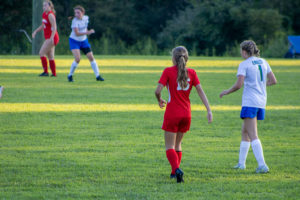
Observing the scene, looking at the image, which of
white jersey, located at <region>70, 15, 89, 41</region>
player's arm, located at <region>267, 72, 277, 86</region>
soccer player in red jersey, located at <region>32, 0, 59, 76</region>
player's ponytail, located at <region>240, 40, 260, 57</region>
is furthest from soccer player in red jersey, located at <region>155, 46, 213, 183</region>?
soccer player in red jersey, located at <region>32, 0, 59, 76</region>

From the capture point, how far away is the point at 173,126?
5.54m

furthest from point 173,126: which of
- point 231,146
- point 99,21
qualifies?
point 99,21

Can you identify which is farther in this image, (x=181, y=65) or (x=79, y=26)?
(x=79, y=26)

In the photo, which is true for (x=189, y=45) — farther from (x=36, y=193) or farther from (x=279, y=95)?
(x=36, y=193)

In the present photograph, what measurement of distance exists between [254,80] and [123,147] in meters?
2.13

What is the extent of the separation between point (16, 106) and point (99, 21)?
40.3 m

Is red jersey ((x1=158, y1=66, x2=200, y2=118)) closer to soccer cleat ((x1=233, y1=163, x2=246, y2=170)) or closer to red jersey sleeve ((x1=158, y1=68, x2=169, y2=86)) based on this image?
red jersey sleeve ((x1=158, y1=68, x2=169, y2=86))

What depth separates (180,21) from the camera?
47.3 meters

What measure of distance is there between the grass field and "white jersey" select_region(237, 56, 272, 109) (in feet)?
2.56

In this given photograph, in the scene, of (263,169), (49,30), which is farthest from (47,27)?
(263,169)

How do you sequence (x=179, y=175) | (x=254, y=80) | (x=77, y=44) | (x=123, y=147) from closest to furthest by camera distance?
(x=179, y=175) → (x=254, y=80) → (x=123, y=147) → (x=77, y=44)

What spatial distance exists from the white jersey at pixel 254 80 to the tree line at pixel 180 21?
33160mm

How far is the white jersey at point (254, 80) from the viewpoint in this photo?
19.6ft

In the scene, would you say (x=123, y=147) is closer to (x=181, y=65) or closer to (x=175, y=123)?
(x=175, y=123)
